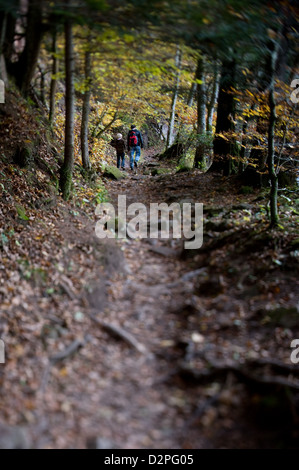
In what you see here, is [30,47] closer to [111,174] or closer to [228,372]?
[228,372]

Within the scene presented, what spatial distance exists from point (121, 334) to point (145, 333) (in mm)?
436

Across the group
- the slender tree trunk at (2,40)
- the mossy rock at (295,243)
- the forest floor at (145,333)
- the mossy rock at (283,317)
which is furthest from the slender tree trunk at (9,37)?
the mossy rock at (295,243)

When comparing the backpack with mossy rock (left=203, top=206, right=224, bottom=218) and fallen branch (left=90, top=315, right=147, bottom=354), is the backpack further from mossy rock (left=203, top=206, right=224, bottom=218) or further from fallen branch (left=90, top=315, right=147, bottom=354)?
fallen branch (left=90, top=315, right=147, bottom=354)

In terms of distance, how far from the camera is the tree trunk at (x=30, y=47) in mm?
4496

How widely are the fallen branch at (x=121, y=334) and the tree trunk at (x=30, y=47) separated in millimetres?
4715

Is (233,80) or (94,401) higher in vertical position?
(233,80)

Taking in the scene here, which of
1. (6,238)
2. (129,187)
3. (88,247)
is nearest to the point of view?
(6,238)

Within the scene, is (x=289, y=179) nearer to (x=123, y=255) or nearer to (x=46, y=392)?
(x=123, y=255)

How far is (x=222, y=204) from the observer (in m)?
10.7

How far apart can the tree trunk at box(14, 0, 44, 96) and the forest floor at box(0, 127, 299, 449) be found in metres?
2.33

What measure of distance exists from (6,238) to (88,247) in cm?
180

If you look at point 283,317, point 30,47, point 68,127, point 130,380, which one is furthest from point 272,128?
point 130,380

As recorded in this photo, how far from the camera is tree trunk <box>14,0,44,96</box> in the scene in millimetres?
4496
